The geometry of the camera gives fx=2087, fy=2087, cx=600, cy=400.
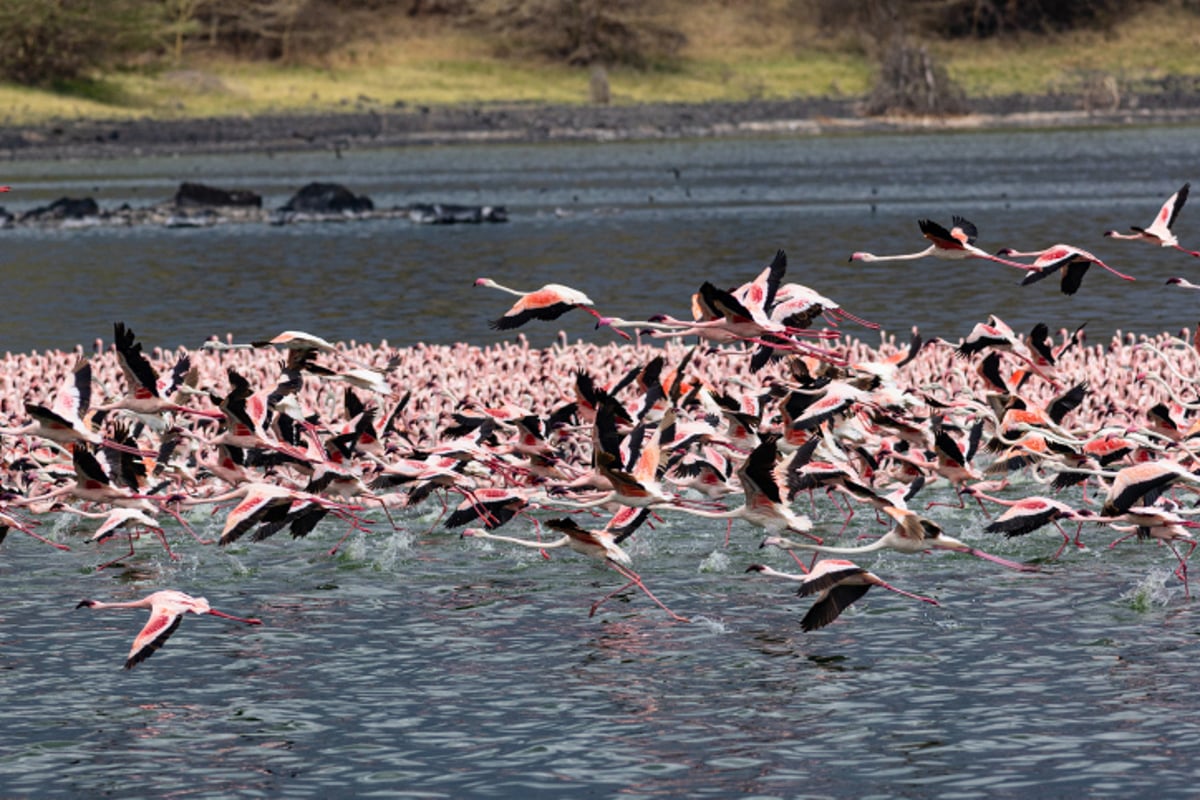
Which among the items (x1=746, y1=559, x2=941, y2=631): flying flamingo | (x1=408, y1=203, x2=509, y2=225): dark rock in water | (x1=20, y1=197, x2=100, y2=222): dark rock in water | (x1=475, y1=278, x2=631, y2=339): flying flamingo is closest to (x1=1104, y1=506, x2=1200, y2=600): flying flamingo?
(x1=746, y1=559, x2=941, y2=631): flying flamingo

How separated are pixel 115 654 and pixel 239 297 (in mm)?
27316

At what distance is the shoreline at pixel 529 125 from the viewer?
106 m

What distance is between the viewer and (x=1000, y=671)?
42.4 feet

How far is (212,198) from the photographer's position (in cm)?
6594

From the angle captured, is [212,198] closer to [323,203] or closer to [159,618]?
[323,203]

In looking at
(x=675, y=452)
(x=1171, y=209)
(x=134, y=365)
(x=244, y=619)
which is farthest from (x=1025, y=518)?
(x=134, y=365)

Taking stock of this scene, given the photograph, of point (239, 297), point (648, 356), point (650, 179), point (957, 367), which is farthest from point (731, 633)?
point (650, 179)

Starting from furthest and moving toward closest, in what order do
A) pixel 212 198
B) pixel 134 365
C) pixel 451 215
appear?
pixel 212 198 < pixel 451 215 < pixel 134 365

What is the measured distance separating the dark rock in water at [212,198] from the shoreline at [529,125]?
125 feet

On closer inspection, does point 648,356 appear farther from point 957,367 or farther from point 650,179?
point 650,179

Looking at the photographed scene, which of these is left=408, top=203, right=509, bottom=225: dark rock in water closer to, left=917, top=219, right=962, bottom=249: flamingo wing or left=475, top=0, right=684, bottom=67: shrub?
left=917, top=219, right=962, bottom=249: flamingo wing

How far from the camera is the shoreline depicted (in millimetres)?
106312

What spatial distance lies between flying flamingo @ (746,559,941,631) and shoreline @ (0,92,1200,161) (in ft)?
306

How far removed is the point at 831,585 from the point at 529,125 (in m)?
107
